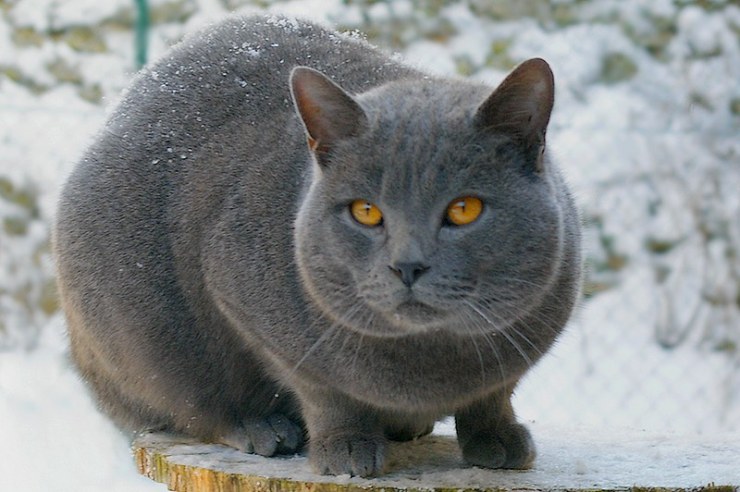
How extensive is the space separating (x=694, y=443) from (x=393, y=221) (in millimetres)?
902

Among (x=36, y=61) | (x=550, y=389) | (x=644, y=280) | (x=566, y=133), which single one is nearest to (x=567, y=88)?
(x=566, y=133)

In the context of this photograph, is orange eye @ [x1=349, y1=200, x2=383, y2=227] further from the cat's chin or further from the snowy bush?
the snowy bush

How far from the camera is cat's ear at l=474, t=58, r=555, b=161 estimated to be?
5.46 feet

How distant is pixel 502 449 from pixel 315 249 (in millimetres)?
502

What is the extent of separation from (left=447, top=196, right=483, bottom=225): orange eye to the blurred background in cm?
233

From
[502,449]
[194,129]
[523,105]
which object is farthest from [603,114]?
[523,105]

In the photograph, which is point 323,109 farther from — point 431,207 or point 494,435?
point 494,435

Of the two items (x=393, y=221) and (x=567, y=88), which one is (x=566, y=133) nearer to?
(x=567, y=88)

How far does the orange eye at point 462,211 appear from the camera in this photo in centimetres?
166

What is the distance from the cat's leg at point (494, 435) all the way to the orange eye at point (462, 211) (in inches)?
17.3

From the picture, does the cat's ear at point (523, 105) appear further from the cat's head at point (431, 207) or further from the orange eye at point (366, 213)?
the orange eye at point (366, 213)

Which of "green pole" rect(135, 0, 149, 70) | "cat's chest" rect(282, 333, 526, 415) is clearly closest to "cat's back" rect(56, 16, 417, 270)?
"cat's chest" rect(282, 333, 526, 415)

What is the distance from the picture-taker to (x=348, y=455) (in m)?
1.85

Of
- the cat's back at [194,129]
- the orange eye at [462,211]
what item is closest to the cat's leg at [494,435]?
the orange eye at [462,211]
